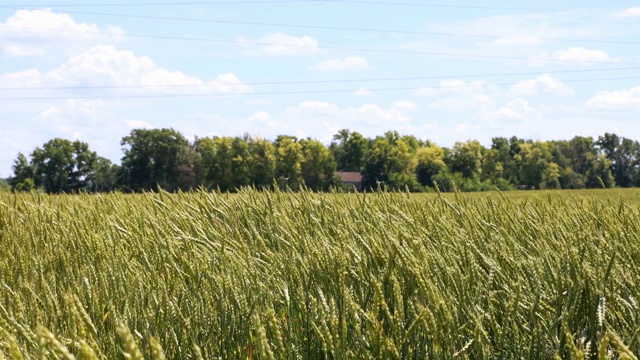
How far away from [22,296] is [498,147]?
110m

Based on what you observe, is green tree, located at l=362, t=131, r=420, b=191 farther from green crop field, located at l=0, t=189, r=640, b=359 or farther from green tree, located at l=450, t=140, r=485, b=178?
green crop field, located at l=0, t=189, r=640, b=359

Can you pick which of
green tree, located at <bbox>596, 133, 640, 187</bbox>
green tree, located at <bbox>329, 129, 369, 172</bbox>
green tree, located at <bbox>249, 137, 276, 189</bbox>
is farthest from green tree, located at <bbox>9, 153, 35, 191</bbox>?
green tree, located at <bbox>596, 133, 640, 187</bbox>

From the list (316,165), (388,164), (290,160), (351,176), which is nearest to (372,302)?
(290,160)

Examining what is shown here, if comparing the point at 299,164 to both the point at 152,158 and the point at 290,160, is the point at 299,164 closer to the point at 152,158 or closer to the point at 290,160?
the point at 290,160

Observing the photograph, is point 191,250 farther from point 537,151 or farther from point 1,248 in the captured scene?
point 537,151

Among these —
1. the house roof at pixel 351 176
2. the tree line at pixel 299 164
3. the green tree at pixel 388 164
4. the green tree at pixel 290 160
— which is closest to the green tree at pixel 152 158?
the tree line at pixel 299 164

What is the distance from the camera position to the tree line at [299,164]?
84562 mm

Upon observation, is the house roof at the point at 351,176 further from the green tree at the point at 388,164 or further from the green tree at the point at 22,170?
the green tree at the point at 22,170

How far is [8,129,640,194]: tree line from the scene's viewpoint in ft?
277

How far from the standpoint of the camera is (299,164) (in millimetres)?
86312

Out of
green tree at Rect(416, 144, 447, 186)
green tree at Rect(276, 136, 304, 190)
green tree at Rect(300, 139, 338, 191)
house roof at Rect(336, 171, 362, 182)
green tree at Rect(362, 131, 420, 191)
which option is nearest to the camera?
green tree at Rect(276, 136, 304, 190)

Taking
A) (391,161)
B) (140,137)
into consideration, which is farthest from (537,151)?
(140,137)

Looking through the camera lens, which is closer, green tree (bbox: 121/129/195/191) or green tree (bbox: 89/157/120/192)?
green tree (bbox: 121/129/195/191)

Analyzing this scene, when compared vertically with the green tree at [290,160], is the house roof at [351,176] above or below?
below
